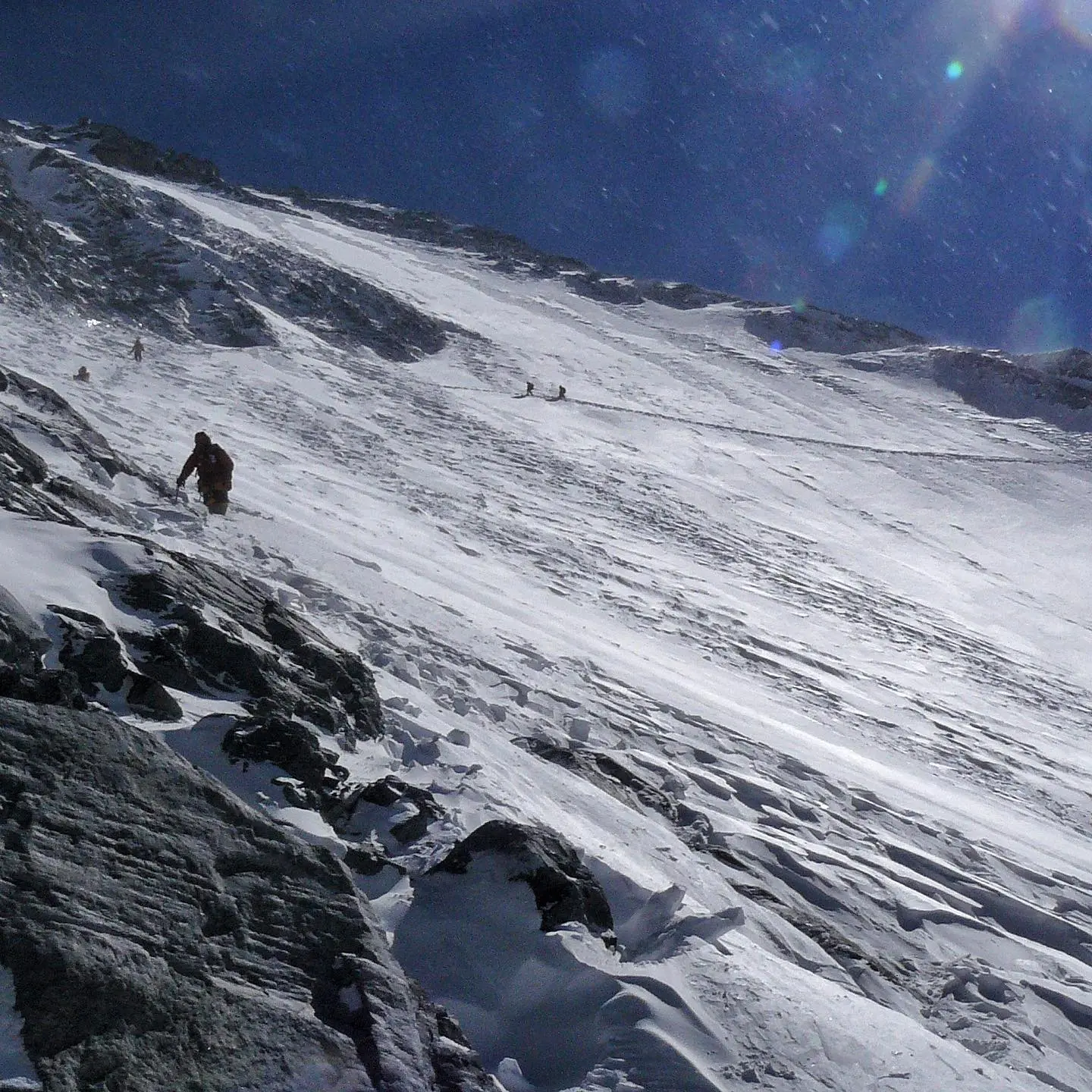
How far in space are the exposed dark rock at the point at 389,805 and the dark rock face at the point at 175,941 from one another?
2.79ft

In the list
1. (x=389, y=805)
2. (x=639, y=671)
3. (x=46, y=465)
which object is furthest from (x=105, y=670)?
(x=639, y=671)

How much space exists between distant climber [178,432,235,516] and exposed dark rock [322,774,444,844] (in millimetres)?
6206

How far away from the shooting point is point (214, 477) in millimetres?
10141

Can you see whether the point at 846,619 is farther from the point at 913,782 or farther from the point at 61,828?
the point at 61,828

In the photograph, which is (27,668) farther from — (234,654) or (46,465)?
(46,465)

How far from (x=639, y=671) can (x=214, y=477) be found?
16.3 feet

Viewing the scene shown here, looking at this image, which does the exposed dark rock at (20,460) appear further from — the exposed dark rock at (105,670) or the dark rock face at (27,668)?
the dark rock face at (27,668)

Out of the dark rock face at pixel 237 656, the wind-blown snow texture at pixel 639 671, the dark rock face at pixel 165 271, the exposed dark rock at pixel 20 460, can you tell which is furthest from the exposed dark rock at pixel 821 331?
the dark rock face at pixel 237 656

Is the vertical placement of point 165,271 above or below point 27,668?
above

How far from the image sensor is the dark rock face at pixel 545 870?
3.94 meters

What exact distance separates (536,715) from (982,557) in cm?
1959

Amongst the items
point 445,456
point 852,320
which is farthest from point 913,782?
point 852,320

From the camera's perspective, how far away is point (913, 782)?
8711 mm

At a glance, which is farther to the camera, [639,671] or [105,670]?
[639,671]
